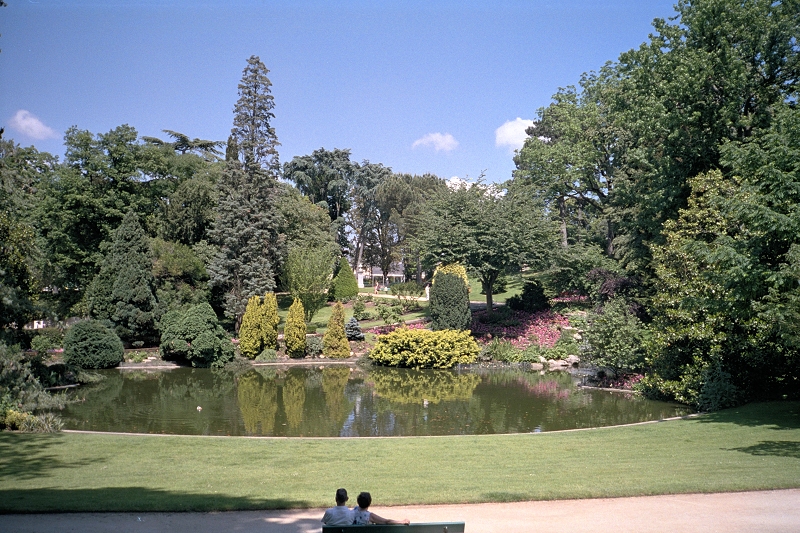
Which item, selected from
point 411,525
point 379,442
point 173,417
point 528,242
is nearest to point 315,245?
point 528,242

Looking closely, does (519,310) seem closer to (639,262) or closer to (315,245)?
(639,262)

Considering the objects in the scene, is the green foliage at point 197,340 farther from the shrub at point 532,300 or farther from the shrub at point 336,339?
the shrub at point 532,300

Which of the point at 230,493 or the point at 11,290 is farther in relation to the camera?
the point at 11,290

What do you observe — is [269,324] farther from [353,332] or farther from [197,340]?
[353,332]

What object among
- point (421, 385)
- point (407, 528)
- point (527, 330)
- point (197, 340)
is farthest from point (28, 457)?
point (527, 330)

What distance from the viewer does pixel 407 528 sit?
250 inches

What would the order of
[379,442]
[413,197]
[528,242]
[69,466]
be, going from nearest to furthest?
[69,466], [379,442], [528,242], [413,197]

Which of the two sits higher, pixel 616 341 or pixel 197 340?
pixel 616 341

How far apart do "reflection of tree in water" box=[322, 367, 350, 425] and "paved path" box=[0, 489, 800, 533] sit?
30.3 feet

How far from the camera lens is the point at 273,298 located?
3209 cm

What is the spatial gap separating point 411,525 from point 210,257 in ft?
111

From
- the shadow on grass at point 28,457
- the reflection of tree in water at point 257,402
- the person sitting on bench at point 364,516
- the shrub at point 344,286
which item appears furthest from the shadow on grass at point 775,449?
the shrub at point 344,286

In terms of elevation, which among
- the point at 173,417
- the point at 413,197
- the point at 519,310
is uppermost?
the point at 413,197

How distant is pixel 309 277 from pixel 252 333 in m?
5.91
